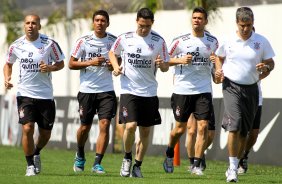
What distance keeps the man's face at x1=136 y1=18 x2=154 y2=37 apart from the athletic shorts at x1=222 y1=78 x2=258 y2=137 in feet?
5.42

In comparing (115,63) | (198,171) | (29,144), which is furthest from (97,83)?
(198,171)

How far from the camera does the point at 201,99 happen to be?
18297 mm

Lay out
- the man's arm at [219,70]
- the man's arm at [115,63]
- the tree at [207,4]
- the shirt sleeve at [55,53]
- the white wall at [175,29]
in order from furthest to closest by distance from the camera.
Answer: the tree at [207,4] → the white wall at [175,29] → the shirt sleeve at [55,53] → the man's arm at [115,63] → the man's arm at [219,70]

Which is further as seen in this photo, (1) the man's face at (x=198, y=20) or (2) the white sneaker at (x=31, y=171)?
(1) the man's face at (x=198, y=20)

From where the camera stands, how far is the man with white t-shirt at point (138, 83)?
672 inches

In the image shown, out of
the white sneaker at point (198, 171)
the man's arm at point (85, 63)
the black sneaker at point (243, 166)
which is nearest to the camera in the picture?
the man's arm at point (85, 63)

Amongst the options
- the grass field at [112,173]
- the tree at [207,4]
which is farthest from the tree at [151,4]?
the grass field at [112,173]

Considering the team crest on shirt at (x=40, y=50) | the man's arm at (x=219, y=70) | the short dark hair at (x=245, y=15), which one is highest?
the short dark hair at (x=245, y=15)

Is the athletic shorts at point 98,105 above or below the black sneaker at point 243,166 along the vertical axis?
above

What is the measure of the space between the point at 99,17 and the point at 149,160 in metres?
6.34

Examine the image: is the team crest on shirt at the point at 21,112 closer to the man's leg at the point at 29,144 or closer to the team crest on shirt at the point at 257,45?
the man's leg at the point at 29,144

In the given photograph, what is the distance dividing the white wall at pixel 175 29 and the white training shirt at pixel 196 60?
8.16 meters

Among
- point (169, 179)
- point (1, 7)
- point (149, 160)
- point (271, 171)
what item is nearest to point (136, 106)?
point (169, 179)

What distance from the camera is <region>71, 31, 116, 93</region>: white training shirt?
1825 centimetres
